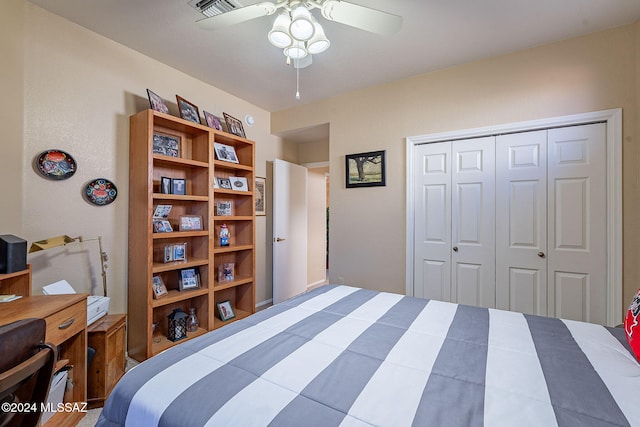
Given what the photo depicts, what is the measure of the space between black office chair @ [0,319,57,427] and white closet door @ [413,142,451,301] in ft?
9.11

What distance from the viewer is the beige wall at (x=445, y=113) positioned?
2.09 meters

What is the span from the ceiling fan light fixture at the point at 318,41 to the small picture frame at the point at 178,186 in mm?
1688

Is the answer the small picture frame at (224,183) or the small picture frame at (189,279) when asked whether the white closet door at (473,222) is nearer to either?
the small picture frame at (224,183)

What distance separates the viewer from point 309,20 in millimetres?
1544

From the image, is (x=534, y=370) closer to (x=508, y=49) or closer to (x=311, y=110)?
(x=508, y=49)

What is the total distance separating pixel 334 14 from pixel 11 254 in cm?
222

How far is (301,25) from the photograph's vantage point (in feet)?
5.08

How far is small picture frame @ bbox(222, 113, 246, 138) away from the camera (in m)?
3.14

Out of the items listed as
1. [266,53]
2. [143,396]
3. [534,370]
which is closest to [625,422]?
[534,370]

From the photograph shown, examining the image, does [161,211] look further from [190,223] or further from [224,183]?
[224,183]

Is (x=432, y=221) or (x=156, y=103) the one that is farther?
(x=432, y=221)

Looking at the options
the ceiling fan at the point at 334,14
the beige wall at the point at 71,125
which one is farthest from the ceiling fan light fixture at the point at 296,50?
the beige wall at the point at 71,125

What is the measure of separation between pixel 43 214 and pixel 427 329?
8.58ft


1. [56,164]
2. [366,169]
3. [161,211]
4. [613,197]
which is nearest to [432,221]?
[366,169]
